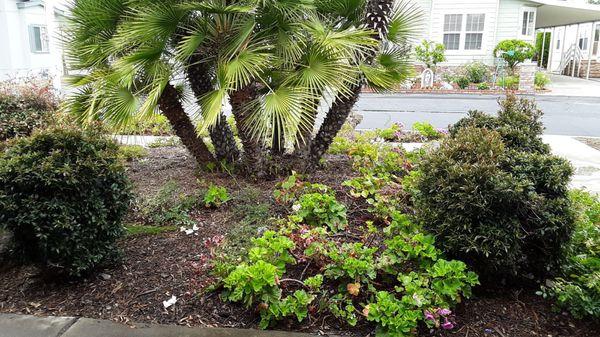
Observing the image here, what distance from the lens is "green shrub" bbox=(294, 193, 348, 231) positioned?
3.97 metres

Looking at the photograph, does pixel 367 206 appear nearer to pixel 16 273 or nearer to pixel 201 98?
pixel 201 98

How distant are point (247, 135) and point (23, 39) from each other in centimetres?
1184

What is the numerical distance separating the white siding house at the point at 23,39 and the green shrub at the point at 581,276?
39.8 ft

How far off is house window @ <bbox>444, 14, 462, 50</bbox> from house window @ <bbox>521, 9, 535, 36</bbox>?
289 centimetres

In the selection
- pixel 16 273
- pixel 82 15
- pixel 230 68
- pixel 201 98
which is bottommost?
pixel 16 273

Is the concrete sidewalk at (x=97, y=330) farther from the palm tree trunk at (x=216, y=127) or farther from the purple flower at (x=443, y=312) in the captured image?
the palm tree trunk at (x=216, y=127)

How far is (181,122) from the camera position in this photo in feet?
17.2

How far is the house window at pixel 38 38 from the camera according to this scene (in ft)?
46.3

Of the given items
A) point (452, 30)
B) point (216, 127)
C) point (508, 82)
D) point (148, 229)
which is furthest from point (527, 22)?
point (148, 229)

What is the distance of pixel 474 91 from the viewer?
1923 cm

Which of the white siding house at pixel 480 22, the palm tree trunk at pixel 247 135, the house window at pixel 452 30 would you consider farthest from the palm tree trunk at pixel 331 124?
the house window at pixel 452 30

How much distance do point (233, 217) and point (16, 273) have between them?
1.68 meters

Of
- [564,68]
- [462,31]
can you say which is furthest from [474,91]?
[564,68]

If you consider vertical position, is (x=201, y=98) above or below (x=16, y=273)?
above
